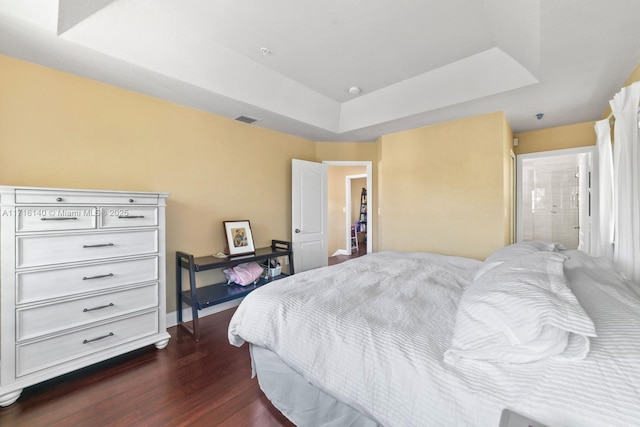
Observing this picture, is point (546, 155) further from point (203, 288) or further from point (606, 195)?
point (203, 288)

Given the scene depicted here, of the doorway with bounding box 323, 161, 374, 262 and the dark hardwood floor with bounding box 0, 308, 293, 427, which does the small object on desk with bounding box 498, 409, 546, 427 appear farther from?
the doorway with bounding box 323, 161, 374, 262

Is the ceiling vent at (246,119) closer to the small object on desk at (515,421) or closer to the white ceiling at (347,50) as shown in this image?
the white ceiling at (347,50)

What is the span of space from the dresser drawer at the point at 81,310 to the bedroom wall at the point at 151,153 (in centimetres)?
64

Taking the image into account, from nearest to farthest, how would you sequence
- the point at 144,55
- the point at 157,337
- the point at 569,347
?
1. the point at 569,347
2. the point at 144,55
3. the point at 157,337

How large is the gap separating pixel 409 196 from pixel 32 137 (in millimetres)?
A: 3954

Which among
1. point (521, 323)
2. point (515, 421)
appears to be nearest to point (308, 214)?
point (521, 323)

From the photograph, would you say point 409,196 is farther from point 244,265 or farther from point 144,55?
point 144,55

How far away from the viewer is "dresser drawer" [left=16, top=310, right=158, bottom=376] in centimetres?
169

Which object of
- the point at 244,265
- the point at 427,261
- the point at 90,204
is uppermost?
the point at 90,204

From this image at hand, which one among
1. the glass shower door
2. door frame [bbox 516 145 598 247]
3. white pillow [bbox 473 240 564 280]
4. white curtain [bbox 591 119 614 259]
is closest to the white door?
white pillow [bbox 473 240 564 280]

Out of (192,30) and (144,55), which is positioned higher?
(192,30)

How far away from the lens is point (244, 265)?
126 inches

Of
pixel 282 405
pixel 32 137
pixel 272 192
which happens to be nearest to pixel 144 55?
pixel 32 137

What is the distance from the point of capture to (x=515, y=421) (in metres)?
0.66
